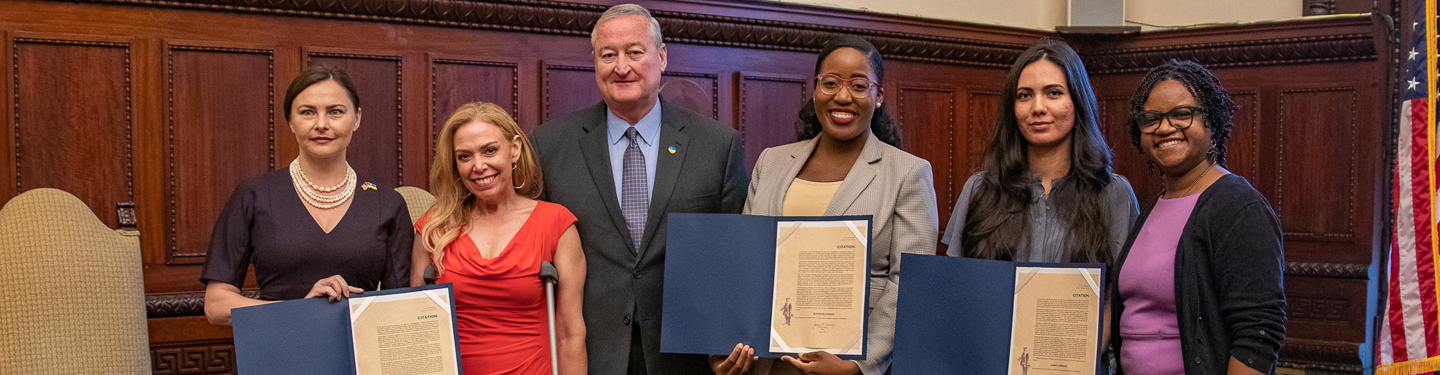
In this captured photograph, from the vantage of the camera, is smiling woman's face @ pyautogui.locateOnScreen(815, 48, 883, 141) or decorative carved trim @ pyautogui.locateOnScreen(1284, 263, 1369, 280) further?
decorative carved trim @ pyautogui.locateOnScreen(1284, 263, 1369, 280)

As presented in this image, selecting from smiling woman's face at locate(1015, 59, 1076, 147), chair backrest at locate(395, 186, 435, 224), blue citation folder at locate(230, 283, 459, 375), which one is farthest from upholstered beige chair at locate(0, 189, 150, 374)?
smiling woman's face at locate(1015, 59, 1076, 147)

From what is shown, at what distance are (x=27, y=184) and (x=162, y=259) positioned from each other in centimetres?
55

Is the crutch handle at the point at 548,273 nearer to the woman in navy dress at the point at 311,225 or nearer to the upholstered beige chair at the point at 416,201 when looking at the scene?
the woman in navy dress at the point at 311,225

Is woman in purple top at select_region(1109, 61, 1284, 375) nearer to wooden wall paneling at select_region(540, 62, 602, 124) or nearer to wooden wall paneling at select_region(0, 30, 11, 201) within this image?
wooden wall paneling at select_region(540, 62, 602, 124)

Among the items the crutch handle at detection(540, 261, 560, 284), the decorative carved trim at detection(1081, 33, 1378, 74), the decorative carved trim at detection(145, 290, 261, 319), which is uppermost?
the decorative carved trim at detection(1081, 33, 1378, 74)

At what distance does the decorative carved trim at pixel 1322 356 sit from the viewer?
4766 millimetres

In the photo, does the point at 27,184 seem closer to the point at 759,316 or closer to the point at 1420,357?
the point at 759,316

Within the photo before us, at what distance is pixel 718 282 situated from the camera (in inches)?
85.5

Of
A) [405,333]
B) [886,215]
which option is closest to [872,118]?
[886,215]

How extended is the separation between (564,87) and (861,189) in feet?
7.98

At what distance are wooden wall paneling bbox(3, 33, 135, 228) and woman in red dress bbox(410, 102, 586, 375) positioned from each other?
221cm

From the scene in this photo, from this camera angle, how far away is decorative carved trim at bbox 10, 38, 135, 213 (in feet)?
11.4

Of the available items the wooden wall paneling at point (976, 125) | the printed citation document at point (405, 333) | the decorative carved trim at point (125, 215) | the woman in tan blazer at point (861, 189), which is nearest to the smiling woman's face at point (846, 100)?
the woman in tan blazer at point (861, 189)

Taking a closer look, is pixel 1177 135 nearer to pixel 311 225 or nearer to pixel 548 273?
pixel 548 273
